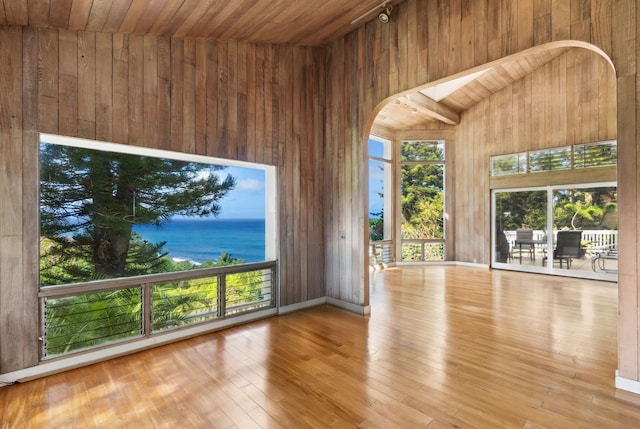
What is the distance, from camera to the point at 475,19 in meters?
3.01

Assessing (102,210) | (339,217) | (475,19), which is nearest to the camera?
(475,19)

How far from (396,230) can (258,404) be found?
653cm

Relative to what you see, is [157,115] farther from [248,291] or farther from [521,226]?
[521,226]

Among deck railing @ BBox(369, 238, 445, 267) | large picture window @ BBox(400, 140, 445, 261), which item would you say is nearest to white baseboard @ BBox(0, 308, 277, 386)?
deck railing @ BBox(369, 238, 445, 267)

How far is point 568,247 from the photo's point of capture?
6.45 metres

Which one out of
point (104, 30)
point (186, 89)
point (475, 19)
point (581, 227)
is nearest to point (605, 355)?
point (475, 19)

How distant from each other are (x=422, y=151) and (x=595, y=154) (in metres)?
3.59

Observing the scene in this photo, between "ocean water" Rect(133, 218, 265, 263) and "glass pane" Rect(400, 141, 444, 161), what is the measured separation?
5.38m

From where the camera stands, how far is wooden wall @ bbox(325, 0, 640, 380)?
2252mm

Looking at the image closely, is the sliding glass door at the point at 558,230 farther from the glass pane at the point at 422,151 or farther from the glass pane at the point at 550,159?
the glass pane at the point at 422,151

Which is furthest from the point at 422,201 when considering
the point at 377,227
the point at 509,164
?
the point at 509,164

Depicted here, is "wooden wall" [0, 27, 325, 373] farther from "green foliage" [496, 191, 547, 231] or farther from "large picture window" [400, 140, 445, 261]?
"green foliage" [496, 191, 547, 231]

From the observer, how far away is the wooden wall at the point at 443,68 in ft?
7.39

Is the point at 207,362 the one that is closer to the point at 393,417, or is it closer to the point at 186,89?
the point at 393,417
